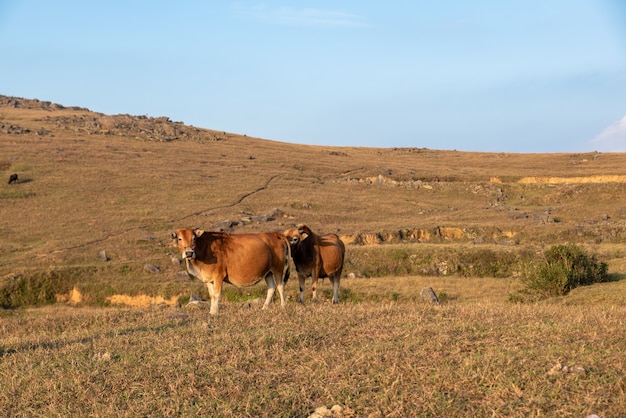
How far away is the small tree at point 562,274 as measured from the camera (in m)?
21.1

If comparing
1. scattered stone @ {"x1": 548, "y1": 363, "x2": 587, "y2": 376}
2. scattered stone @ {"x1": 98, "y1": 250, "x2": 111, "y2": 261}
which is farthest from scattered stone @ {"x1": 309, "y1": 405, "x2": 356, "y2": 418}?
scattered stone @ {"x1": 98, "y1": 250, "x2": 111, "y2": 261}

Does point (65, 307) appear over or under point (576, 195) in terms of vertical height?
under

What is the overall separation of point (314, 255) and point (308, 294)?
186 inches

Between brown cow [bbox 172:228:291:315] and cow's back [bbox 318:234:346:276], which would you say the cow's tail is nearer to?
brown cow [bbox 172:228:291:315]

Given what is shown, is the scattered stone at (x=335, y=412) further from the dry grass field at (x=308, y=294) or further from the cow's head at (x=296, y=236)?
the cow's head at (x=296, y=236)

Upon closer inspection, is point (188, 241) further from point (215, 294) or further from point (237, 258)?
point (215, 294)

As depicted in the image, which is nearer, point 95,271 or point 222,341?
point 222,341

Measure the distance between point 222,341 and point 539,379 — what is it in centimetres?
483

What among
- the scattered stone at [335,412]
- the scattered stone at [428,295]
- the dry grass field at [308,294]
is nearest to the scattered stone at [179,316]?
the dry grass field at [308,294]

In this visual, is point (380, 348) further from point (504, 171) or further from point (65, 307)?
point (504, 171)

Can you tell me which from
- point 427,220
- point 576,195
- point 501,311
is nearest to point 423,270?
point 427,220

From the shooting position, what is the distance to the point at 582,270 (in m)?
22.2

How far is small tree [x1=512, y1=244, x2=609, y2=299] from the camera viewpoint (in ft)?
69.2

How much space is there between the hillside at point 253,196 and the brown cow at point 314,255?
8.98 metres
